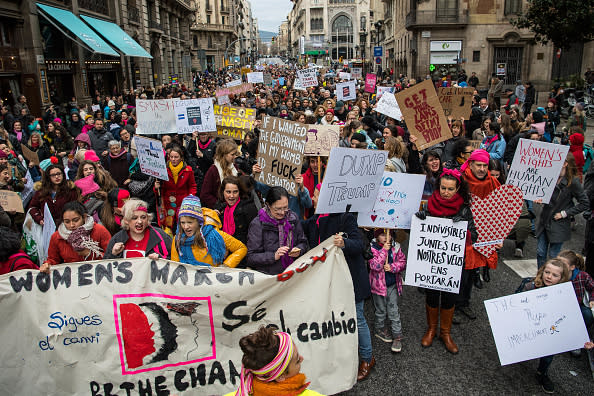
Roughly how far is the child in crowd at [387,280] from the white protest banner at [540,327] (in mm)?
920

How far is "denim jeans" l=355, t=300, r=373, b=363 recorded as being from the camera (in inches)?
161

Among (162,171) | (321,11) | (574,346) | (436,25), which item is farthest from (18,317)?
(321,11)

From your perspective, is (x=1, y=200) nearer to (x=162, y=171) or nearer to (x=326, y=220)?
(x=162, y=171)

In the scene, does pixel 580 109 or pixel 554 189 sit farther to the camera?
pixel 580 109

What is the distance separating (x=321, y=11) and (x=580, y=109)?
124089 mm

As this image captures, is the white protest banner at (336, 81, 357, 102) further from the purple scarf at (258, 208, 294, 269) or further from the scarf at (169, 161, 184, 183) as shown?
the purple scarf at (258, 208, 294, 269)

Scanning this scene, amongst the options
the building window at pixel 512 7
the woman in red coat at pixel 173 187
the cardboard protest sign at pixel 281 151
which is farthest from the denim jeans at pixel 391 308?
the building window at pixel 512 7

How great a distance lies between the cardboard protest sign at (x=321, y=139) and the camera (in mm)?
6008

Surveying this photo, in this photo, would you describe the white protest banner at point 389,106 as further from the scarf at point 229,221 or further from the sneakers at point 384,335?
the sneakers at point 384,335

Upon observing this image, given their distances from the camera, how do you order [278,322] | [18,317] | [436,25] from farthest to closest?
1. [436,25]
2. [278,322]
3. [18,317]

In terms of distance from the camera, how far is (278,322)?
3.68m

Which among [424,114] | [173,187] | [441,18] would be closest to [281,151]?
[173,187]

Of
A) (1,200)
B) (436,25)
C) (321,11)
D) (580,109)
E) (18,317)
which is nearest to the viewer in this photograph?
(18,317)

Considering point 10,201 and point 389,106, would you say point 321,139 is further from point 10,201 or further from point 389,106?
point 389,106
